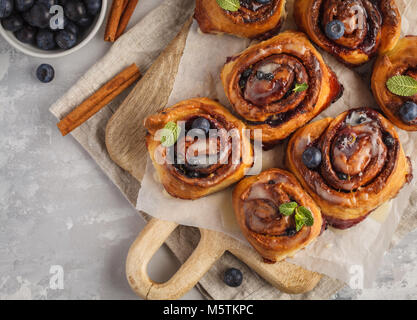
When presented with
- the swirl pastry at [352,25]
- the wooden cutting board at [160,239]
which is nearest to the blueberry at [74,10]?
the wooden cutting board at [160,239]

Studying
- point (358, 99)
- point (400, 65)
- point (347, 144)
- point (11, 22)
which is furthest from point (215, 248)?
point (11, 22)

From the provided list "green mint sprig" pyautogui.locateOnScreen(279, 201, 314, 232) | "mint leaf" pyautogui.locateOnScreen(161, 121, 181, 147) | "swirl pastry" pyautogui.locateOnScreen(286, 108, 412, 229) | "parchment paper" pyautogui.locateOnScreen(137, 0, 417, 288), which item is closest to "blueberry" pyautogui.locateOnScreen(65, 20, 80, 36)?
"parchment paper" pyautogui.locateOnScreen(137, 0, 417, 288)

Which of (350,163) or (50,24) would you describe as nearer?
(350,163)

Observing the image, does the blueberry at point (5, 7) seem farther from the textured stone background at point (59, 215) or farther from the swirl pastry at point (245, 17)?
the swirl pastry at point (245, 17)

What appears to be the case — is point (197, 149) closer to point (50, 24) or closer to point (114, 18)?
point (114, 18)

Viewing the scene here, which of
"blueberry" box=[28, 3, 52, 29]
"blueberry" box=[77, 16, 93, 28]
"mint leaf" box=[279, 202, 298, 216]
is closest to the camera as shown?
"mint leaf" box=[279, 202, 298, 216]

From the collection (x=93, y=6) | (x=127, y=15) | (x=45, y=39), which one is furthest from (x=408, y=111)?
(x=45, y=39)

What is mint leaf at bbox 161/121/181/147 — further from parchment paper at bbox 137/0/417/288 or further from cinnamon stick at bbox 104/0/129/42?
cinnamon stick at bbox 104/0/129/42
